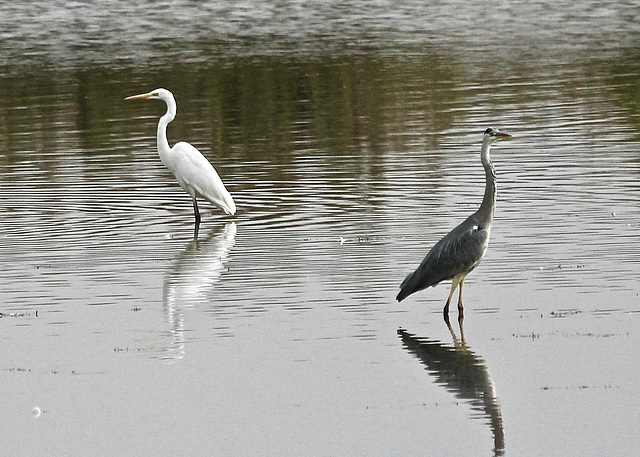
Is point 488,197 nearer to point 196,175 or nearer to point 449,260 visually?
point 449,260

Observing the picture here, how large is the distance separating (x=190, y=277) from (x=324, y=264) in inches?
54.2

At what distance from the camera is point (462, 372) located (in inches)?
394

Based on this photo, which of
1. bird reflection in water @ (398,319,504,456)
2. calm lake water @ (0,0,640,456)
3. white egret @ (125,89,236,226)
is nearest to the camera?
bird reflection in water @ (398,319,504,456)

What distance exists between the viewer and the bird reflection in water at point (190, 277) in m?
11.3

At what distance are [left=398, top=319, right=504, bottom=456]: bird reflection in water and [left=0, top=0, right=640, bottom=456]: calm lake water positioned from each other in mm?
29

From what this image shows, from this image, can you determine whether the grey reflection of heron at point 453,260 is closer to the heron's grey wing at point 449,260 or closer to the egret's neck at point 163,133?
the heron's grey wing at point 449,260

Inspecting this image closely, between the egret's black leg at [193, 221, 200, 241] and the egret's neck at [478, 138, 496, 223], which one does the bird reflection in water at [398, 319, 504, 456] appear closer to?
the egret's neck at [478, 138, 496, 223]

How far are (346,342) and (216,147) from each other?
1319cm

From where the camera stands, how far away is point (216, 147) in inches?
935

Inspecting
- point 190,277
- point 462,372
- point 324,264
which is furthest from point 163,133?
point 462,372

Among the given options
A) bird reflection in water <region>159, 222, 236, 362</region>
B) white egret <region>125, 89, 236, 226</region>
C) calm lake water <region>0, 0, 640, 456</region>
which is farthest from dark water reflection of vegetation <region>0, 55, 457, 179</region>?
bird reflection in water <region>159, 222, 236, 362</region>

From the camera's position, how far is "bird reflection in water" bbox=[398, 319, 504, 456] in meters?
8.97

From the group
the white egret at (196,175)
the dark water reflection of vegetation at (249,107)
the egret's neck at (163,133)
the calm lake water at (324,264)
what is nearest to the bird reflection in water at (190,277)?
the calm lake water at (324,264)

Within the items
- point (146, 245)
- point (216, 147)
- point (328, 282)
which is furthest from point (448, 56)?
point (328, 282)
